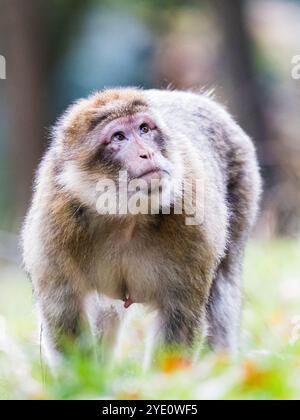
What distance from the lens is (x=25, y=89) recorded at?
43.9ft

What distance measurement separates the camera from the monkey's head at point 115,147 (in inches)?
205

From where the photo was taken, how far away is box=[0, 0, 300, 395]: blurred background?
13.0m

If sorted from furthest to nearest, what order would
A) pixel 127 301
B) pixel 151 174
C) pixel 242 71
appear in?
pixel 242 71 < pixel 127 301 < pixel 151 174

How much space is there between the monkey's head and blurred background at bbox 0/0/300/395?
4.91 metres

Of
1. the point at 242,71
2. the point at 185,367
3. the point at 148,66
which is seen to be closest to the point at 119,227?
the point at 185,367

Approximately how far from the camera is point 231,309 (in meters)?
6.46

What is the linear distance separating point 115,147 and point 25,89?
8280 millimetres

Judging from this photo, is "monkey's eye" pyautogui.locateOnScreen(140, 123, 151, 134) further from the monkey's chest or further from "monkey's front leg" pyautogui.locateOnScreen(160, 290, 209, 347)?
"monkey's front leg" pyautogui.locateOnScreen(160, 290, 209, 347)

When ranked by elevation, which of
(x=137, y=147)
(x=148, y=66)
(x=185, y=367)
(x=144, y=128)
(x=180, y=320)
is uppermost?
(x=148, y=66)

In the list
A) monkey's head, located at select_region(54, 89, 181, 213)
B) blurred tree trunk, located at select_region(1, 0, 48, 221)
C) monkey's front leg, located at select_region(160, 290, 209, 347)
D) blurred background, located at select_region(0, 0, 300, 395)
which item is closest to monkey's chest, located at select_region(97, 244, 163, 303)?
monkey's front leg, located at select_region(160, 290, 209, 347)

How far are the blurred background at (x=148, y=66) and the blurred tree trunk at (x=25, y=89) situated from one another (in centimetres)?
1

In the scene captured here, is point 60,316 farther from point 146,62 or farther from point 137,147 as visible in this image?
point 146,62
